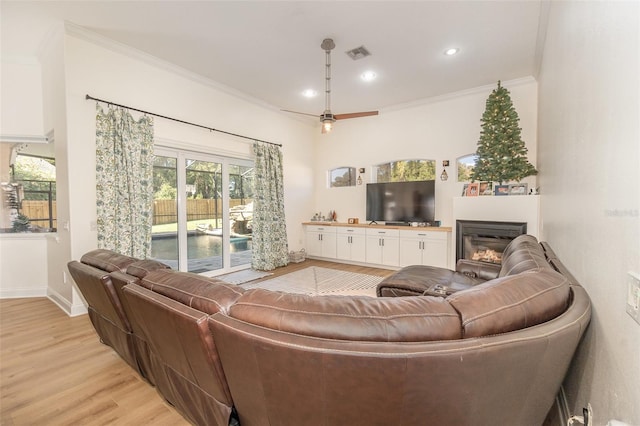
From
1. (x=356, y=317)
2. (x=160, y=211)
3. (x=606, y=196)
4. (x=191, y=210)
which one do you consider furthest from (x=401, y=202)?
(x=356, y=317)

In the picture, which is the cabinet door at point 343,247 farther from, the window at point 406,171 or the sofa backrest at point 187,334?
the sofa backrest at point 187,334

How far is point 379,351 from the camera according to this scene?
83 centimetres

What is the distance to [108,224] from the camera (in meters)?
3.38

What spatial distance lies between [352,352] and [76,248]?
12.6 ft

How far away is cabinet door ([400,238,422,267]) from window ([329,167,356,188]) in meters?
1.97

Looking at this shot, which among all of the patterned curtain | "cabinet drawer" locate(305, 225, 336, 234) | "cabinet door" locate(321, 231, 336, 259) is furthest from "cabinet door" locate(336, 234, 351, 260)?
the patterned curtain

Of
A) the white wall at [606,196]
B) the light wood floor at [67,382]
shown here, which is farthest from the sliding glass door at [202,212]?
the white wall at [606,196]

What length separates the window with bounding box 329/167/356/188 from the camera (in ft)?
21.5

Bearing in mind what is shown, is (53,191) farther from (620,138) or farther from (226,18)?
(620,138)

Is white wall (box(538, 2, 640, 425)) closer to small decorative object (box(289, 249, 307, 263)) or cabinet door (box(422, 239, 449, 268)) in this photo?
cabinet door (box(422, 239, 449, 268))

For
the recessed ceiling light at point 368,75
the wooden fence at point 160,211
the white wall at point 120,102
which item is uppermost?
the recessed ceiling light at point 368,75

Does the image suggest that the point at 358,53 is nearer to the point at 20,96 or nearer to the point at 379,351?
the point at 379,351

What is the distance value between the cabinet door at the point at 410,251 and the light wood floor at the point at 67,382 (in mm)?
4314

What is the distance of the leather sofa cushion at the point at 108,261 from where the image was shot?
6.50 feet
